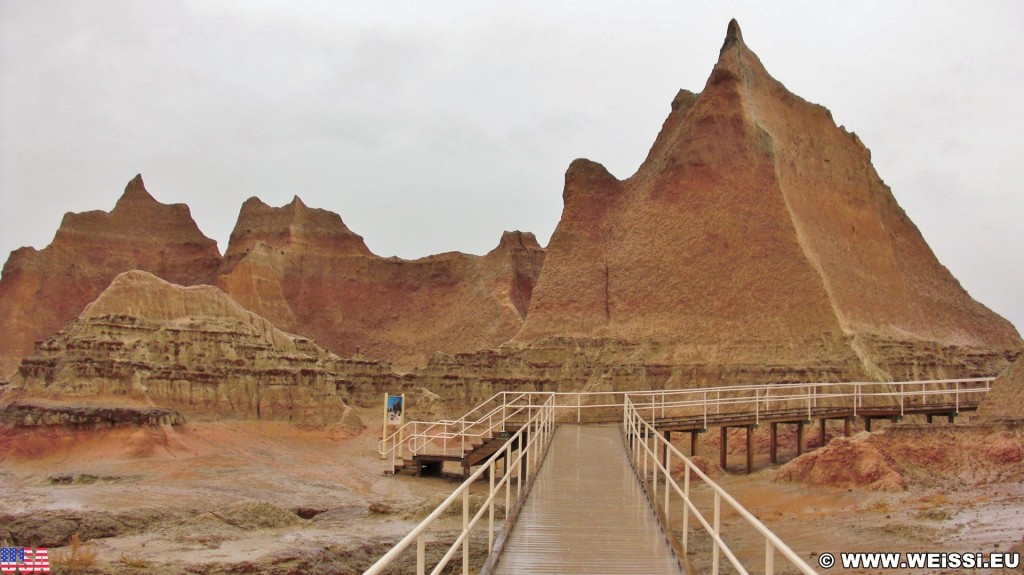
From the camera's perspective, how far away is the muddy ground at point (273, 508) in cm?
1470

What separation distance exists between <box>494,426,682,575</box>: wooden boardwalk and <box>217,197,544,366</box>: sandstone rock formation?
57.7 m

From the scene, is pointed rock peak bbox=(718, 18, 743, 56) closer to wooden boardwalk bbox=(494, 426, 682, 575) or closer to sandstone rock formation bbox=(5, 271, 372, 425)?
sandstone rock formation bbox=(5, 271, 372, 425)

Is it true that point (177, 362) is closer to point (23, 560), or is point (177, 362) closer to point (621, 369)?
point (621, 369)

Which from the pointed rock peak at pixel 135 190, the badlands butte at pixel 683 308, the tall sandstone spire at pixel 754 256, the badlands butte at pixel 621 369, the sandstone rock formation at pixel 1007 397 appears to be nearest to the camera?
the badlands butte at pixel 621 369

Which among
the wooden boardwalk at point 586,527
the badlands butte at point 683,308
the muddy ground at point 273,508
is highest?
the badlands butte at point 683,308

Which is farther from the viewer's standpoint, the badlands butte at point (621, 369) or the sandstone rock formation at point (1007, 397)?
the sandstone rock formation at point (1007, 397)

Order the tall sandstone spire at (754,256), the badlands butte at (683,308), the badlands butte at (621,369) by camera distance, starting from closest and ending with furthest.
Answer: the badlands butte at (621,369), the badlands butte at (683,308), the tall sandstone spire at (754,256)

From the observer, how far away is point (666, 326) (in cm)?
4119

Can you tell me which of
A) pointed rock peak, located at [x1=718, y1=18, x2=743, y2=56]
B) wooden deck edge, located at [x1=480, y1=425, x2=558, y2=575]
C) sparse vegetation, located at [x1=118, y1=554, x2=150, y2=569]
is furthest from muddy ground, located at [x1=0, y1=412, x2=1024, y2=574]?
pointed rock peak, located at [x1=718, y1=18, x2=743, y2=56]

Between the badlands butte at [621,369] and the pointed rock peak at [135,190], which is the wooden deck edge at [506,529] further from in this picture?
the pointed rock peak at [135,190]

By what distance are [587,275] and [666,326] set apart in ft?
24.7

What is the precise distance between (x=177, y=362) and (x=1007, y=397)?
31757 millimetres

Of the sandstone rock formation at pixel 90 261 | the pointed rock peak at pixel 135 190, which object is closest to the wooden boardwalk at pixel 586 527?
the sandstone rock formation at pixel 90 261

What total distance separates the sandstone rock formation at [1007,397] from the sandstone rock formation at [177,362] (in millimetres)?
28726
